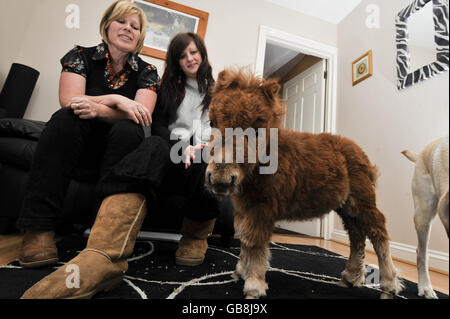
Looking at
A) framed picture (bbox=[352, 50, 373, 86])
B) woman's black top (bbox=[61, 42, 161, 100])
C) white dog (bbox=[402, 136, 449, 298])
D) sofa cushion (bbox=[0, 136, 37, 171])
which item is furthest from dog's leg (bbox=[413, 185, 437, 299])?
sofa cushion (bbox=[0, 136, 37, 171])

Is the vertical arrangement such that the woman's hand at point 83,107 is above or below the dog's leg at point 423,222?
above

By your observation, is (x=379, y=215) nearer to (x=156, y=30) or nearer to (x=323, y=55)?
(x=156, y=30)

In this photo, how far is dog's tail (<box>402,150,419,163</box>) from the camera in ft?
1.30

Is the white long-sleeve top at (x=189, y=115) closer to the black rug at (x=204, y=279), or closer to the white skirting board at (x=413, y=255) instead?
the black rug at (x=204, y=279)

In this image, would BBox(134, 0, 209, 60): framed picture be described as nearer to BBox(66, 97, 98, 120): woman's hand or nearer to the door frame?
the door frame

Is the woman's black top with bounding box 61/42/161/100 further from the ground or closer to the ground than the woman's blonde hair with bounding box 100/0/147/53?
closer to the ground

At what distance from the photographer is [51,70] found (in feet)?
7.34

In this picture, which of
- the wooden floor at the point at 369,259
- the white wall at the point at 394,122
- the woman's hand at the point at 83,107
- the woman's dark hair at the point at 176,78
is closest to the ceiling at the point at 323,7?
the white wall at the point at 394,122

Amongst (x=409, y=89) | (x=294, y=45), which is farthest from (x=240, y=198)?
(x=294, y=45)

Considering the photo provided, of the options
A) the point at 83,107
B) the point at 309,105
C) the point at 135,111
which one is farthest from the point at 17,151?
the point at 309,105

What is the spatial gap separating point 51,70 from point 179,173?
2155mm

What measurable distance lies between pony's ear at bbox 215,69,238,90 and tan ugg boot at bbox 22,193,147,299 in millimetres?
444

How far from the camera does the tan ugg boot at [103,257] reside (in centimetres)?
54

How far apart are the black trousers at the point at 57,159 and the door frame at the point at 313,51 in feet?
7.21
